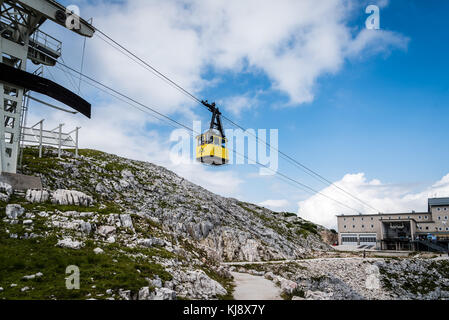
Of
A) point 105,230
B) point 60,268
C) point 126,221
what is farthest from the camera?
point 126,221

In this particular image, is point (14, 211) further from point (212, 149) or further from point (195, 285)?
point (212, 149)

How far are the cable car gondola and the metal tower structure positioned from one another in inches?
652

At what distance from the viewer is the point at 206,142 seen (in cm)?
3033

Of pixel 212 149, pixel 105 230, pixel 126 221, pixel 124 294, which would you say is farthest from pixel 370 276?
pixel 124 294

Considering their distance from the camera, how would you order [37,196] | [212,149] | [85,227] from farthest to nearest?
[212,149] → [37,196] → [85,227]

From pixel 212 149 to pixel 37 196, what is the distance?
17.0 meters

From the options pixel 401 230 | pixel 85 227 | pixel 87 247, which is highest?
pixel 85 227

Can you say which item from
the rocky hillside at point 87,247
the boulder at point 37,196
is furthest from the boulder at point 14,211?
the boulder at point 37,196

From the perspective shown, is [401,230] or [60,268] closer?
[60,268]

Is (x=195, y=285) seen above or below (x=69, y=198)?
below

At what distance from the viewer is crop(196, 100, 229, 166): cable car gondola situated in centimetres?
2948

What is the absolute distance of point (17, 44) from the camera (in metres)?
27.0
